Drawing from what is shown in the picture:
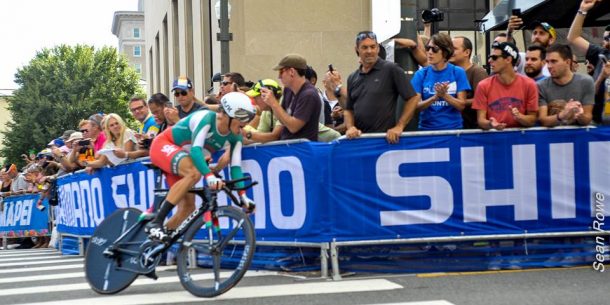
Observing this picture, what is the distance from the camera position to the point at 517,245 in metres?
8.56

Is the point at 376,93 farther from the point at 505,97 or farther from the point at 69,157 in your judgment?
the point at 69,157

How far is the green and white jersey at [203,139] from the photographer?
7448mm

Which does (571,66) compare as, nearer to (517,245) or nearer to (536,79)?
(536,79)

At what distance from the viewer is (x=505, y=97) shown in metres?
8.62

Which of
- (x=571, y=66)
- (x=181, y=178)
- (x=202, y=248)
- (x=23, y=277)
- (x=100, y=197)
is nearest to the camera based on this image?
(x=202, y=248)

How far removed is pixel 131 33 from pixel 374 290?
5824 inches

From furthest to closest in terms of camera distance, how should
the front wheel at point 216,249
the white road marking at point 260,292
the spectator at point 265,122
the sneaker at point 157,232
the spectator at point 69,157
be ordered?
the spectator at point 69,157 → the spectator at point 265,122 → the sneaker at point 157,232 → the white road marking at point 260,292 → the front wheel at point 216,249

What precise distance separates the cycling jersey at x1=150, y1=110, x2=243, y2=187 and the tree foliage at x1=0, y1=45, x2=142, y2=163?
5960 centimetres

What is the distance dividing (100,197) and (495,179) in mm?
6435

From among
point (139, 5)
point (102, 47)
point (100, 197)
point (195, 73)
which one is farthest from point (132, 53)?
point (100, 197)

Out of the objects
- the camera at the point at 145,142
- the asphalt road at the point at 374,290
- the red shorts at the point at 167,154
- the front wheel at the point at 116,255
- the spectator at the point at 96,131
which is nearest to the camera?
the asphalt road at the point at 374,290

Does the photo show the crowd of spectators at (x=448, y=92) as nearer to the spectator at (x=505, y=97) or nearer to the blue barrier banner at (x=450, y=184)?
the spectator at (x=505, y=97)

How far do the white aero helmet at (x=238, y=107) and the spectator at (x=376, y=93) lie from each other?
1.34m

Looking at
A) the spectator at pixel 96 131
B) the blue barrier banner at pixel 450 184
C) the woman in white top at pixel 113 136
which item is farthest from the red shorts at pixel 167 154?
the spectator at pixel 96 131
